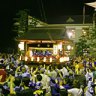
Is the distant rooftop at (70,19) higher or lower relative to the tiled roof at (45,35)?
higher

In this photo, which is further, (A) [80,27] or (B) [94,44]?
(A) [80,27]

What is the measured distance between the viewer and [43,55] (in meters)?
27.3

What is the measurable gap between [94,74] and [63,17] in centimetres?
4125

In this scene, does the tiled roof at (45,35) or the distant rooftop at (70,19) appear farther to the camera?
the distant rooftop at (70,19)

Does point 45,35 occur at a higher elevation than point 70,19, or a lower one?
lower

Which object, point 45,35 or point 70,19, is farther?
point 70,19

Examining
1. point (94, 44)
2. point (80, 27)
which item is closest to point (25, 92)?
point (94, 44)

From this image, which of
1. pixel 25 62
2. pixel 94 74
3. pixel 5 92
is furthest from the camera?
pixel 25 62

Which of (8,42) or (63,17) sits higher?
(63,17)

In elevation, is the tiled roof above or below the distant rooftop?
below

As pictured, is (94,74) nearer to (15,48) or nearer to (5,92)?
(5,92)

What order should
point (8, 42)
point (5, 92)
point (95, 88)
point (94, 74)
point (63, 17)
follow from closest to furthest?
point (5, 92) → point (95, 88) → point (94, 74) → point (8, 42) → point (63, 17)

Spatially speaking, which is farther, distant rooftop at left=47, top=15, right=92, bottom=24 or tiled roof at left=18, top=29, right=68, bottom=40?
distant rooftop at left=47, top=15, right=92, bottom=24

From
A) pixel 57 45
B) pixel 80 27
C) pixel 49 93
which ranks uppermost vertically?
pixel 80 27
